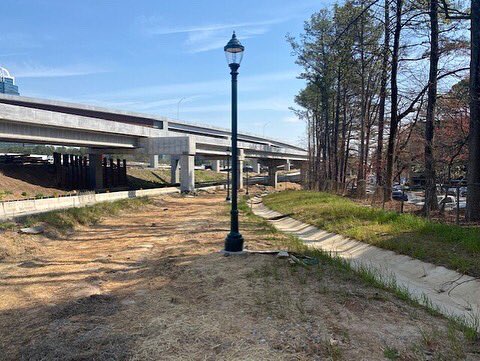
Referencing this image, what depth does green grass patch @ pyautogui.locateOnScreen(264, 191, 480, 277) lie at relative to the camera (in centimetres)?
808

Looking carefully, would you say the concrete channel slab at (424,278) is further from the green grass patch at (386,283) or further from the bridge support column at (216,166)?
the bridge support column at (216,166)

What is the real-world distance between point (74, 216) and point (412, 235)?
526 inches

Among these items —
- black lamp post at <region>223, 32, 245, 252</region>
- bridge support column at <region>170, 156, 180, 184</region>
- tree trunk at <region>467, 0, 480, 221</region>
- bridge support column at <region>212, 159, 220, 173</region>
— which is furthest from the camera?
bridge support column at <region>212, 159, 220, 173</region>

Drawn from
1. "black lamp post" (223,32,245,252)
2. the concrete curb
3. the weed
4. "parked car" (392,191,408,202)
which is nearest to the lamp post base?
"black lamp post" (223,32,245,252)

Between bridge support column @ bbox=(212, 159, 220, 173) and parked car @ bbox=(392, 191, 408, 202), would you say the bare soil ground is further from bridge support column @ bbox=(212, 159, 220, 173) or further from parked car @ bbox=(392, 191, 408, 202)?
bridge support column @ bbox=(212, 159, 220, 173)

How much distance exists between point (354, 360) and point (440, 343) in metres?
1.11

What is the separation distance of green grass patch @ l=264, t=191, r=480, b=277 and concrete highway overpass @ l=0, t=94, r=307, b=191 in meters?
22.6

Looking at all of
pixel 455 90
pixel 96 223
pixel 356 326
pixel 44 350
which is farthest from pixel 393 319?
pixel 455 90

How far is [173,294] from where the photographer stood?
21.0 feet

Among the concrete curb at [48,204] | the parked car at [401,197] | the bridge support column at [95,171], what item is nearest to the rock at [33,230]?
the concrete curb at [48,204]

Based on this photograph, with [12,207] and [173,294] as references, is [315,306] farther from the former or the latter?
[12,207]

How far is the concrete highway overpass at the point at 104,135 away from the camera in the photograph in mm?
27625

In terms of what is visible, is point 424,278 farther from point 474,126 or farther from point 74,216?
point 74,216

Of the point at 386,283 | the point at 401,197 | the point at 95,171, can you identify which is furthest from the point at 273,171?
the point at 386,283
